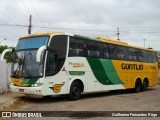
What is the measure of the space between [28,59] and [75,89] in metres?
3.02

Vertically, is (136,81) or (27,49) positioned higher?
(27,49)

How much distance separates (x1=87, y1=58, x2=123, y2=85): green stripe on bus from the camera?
1833 cm

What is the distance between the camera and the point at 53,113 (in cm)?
1188

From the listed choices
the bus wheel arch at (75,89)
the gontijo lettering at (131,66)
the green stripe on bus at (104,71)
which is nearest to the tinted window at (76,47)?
the green stripe on bus at (104,71)

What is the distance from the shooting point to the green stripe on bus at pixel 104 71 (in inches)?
722

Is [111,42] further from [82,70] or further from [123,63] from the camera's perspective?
[82,70]

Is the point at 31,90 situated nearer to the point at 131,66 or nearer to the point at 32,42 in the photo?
the point at 32,42

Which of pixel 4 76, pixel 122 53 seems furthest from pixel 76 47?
pixel 122 53

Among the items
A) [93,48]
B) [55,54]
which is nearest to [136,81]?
[93,48]

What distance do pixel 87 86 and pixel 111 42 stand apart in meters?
4.13

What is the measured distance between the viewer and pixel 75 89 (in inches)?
651

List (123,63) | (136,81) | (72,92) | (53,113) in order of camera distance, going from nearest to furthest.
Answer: (53,113), (72,92), (123,63), (136,81)

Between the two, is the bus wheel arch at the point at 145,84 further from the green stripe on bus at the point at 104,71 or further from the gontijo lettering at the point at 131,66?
the green stripe on bus at the point at 104,71

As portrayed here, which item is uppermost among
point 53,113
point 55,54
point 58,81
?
point 55,54
